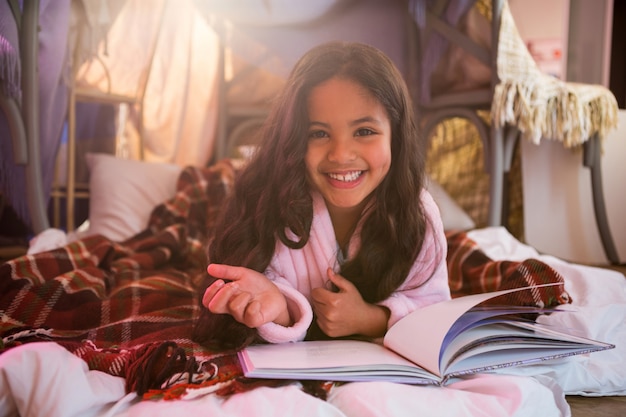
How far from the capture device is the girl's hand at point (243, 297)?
50 centimetres

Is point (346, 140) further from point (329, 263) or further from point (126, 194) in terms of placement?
point (126, 194)

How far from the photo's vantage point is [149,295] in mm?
832

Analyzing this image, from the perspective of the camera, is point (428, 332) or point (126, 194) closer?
point (428, 332)

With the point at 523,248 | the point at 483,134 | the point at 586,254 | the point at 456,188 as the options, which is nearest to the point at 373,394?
the point at 523,248

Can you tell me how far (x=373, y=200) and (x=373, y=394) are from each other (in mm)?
271

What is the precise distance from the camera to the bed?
0.42 meters

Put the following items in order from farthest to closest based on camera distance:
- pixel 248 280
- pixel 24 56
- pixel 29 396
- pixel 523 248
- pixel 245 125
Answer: pixel 245 125 → pixel 523 248 → pixel 24 56 → pixel 248 280 → pixel 29 396

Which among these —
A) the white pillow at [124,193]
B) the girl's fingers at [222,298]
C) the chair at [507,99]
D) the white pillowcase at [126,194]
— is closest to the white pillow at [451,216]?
the white pillowcase at [126,194]

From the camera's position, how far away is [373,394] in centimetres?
44

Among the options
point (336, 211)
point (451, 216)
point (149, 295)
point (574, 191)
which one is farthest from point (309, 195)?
point (574, 191)

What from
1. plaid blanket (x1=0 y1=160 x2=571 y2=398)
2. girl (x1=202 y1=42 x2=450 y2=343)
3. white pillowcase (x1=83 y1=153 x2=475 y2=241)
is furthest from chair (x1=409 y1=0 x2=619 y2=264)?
girl (x1=202 y1=42 x2=450 y2=343)

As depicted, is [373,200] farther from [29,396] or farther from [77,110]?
[77,110]

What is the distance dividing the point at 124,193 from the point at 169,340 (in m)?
0.87

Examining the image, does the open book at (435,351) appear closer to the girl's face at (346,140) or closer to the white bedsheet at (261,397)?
the white bedsheet at (261,397)
